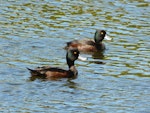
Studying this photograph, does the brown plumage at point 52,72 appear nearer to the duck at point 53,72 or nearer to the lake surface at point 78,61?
the duck at point 53,72

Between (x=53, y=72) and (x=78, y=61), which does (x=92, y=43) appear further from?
(x=53, y=72)

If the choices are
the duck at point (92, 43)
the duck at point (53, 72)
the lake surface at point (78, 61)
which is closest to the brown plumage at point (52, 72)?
the duck at point (53, 72)

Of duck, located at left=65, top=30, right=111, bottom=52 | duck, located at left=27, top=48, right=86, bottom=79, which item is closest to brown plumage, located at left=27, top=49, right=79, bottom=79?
duck, located at left=27, top=48, right=86, bottom=79

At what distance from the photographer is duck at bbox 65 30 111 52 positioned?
88.5ft

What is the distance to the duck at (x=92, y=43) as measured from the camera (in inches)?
1062

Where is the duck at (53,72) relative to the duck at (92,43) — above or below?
below

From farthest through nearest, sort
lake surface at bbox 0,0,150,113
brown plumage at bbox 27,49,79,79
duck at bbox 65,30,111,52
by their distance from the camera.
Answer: duck at bbox 65,30,111,52 < brown plumage at bbox 27,49,79,79 < lake surface at bbox 0,0,150,113

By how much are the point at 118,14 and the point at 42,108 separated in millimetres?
14717

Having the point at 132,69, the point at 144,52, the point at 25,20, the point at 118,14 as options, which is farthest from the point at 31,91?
the point at 118,14

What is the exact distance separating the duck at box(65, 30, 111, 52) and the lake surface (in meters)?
0.36

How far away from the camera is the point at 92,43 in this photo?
27.7 metres

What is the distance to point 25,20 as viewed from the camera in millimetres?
30891

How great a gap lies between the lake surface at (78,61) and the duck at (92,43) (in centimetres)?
36

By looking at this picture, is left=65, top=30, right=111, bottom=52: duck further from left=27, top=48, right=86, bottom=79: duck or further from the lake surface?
left=27, top=48, right=86, bottom=79: duck
